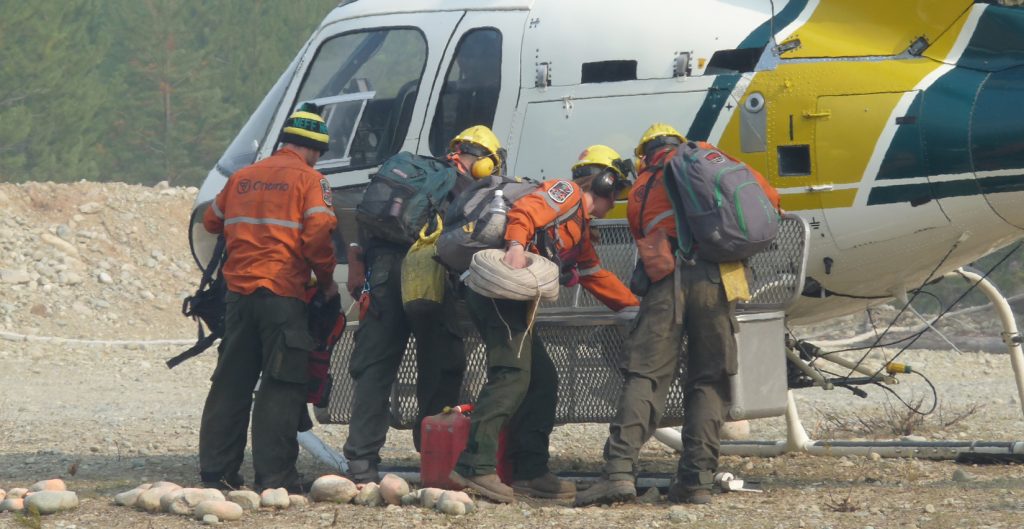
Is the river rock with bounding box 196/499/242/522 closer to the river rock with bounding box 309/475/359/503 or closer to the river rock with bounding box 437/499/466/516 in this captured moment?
the river rock with bounding box 309/475/359/503

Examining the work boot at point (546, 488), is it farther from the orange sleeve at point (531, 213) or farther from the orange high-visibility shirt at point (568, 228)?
the orange sleeve at point (531, 213)

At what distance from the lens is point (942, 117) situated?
6773mm

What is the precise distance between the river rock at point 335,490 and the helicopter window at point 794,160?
8.75 ft

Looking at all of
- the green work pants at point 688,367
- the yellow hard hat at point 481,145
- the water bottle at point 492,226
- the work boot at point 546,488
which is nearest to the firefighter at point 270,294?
the yellow hard hat at point 481,145

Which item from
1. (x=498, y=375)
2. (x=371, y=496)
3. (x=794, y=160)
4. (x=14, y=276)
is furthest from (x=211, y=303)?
(x=14, y=276)

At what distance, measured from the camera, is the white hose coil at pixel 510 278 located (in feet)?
21.0

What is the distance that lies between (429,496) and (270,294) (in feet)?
4.70

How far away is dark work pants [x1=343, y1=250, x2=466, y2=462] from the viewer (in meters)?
7.16

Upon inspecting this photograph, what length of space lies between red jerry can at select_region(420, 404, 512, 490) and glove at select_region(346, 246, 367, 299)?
86 cm

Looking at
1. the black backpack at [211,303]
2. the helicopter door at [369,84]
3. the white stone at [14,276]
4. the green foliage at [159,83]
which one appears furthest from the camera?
the green foliage at [159,83]

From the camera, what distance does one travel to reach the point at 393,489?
262 inches

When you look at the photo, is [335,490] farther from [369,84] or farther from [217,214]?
[369,84]

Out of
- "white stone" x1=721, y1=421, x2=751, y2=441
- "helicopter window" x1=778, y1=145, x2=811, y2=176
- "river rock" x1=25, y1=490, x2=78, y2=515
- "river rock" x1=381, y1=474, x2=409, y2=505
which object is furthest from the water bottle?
"white stone" x1=721, y1=421, x2=751, y2=441

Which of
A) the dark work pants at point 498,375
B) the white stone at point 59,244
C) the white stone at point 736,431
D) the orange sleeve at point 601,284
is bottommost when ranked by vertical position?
the white stone at point 59,244
